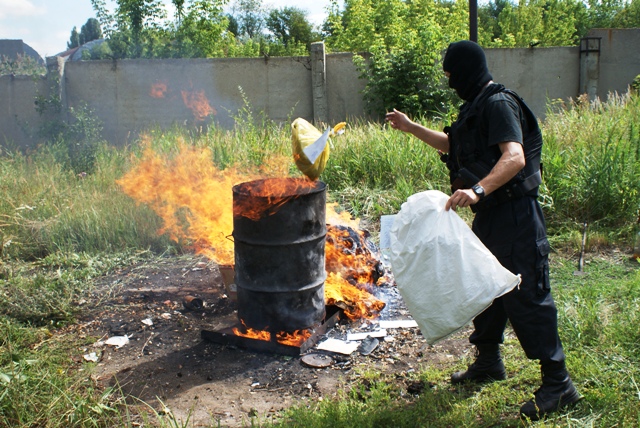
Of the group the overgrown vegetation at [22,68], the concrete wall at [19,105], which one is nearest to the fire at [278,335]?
the concrete wall at [19,105]

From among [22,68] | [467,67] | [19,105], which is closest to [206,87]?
[19,105]

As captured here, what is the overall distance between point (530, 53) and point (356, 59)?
4.80 meters

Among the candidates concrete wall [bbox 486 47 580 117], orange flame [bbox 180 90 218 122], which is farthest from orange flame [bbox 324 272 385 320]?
concrete wall [bbox 486 47 580 117]

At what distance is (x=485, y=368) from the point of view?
3680 mm

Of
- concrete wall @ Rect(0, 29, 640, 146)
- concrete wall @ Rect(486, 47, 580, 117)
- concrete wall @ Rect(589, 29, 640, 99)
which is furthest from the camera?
concrete wall @ Rect(589, 29, 640, 99)

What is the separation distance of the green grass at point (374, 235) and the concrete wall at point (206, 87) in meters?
4.51

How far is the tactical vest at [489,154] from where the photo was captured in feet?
10.2

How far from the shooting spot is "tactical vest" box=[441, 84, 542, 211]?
10.2 ft

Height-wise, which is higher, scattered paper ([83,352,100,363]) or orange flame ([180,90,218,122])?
orange flame ([180,90,218,122])

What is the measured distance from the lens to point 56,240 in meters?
6.74

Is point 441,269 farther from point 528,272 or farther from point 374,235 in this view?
point 374,235

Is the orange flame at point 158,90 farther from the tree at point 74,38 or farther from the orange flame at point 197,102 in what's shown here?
the tree at point 74,38

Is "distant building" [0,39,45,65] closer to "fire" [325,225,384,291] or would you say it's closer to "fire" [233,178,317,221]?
"fire" [325,225,384,291]

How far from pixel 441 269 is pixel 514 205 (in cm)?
56
